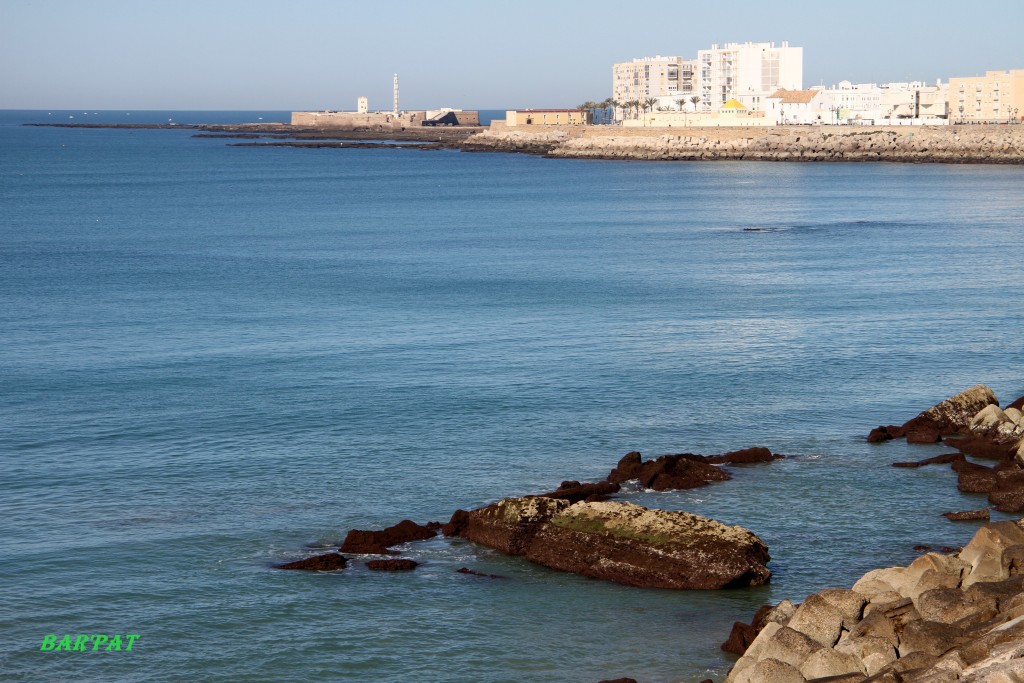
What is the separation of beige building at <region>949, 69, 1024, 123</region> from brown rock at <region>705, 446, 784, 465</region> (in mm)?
112228

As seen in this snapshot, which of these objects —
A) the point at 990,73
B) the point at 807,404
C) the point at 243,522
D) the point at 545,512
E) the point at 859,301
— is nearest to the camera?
the point at 545,512

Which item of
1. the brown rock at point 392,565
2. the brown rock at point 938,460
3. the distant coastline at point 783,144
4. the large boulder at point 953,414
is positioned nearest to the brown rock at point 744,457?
the brown rock at point 938,460

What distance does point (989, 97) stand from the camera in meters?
125

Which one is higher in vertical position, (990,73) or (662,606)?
(990,73)

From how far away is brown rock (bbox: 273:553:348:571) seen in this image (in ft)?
46.2

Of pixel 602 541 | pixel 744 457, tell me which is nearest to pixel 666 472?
pixel 744 457

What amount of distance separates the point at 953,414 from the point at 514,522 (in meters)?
9.04

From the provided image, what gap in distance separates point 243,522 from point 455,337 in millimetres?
13060

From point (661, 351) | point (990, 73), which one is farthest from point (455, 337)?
point (990, 73)

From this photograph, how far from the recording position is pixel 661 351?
26.5 m

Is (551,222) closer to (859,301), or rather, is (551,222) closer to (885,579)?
(859,301)

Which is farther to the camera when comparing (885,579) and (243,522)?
(243,522)

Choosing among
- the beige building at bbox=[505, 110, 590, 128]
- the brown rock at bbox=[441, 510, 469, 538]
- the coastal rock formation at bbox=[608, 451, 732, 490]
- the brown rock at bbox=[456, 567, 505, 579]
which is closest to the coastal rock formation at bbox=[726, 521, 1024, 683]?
the brown rock at bbox=[456, 567, 505, 579]

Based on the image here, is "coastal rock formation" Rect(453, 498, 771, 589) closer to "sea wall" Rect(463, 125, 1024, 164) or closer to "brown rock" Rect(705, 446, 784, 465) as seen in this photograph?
"brown rock" Rect(705, 446, 784, 465)
